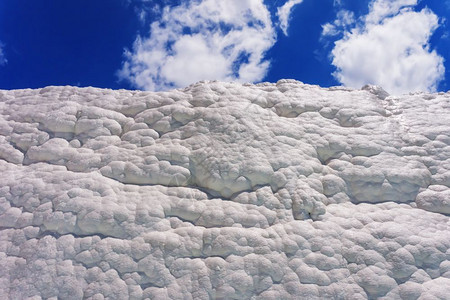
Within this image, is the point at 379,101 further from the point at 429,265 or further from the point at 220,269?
the point at 220,269

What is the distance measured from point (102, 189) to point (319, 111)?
8.56 feet

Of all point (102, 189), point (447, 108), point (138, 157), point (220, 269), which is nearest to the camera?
point (220, 269)

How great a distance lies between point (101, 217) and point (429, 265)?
297 centimetres

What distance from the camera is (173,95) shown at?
186 inches

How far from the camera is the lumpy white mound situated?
337 centimetres

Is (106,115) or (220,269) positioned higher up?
(106,115)

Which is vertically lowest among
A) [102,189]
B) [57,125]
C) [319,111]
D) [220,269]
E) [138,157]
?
[220,269]

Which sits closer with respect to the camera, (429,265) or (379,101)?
(429,265)

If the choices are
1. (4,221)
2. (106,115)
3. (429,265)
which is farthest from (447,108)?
(4,221)

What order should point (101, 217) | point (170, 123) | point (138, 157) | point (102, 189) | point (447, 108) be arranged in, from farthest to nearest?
point (447, 108), point (170, 123), point (138, 157), point (102, 189), point (101, 217)

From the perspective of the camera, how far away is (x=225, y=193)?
13.1 feet

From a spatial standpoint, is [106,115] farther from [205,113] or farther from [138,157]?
[205,113]

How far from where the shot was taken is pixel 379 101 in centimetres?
498

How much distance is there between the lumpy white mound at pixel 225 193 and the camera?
11.0 ft
